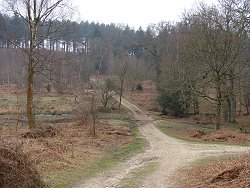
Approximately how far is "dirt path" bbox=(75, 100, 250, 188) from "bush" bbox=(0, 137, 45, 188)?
2.24 meters

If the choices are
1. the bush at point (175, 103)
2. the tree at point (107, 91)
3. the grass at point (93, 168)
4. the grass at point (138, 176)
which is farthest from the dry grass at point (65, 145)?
the tree at point (107, 91)

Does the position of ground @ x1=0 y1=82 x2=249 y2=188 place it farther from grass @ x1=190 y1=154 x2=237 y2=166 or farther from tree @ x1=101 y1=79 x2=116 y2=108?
tree @ x1=101 y1=79 x2=116 y2=108

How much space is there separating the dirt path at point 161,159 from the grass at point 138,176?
202 mm

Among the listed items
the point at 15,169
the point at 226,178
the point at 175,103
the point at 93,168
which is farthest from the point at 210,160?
the point at 175,103

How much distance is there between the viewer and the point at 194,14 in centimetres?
4034

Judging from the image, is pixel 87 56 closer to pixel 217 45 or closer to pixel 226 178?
pixel 217 45

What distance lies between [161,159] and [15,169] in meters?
10.2

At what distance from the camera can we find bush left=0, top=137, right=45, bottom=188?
10.7 metres

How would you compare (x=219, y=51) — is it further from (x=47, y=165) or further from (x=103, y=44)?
(x=103, y=44)

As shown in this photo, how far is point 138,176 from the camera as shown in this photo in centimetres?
1506

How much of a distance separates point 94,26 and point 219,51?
347 ft

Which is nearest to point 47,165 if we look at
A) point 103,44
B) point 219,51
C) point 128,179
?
point 128,179

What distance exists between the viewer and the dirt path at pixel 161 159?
548 inches

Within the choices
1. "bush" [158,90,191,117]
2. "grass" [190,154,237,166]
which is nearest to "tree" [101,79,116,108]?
"bush" [158,90,191,117]
